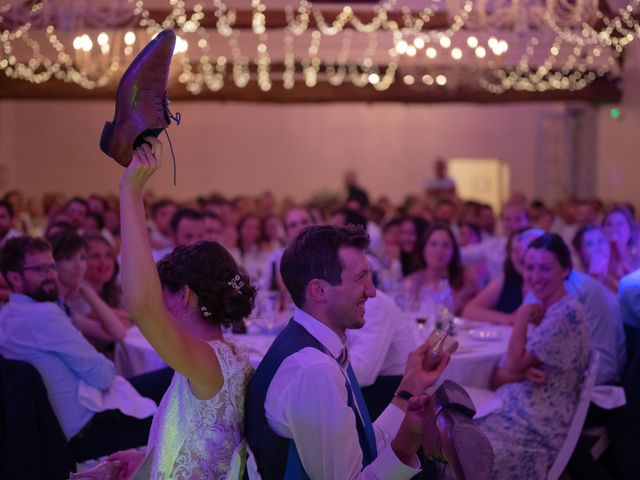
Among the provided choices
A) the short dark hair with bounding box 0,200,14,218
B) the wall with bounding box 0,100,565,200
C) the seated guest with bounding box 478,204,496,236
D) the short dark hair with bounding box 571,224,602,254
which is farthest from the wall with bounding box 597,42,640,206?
the short dark hair with bounding box 0,200,14,218

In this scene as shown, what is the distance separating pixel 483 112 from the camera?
18266mm

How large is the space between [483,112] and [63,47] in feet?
29.2

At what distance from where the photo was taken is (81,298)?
4879 mm

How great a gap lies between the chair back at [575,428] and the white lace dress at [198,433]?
1.77 meters

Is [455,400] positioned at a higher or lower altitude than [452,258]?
higher

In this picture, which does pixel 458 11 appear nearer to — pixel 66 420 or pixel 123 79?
pixel 66 420

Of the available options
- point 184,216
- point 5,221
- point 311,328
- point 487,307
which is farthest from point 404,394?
point 5,221

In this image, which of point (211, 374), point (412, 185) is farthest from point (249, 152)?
point (211, 374)

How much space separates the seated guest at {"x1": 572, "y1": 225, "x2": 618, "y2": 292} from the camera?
5684 millimetres

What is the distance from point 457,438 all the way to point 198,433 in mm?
595

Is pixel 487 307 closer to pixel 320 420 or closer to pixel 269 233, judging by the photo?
pixel 269 233

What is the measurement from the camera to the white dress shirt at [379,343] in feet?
11.2

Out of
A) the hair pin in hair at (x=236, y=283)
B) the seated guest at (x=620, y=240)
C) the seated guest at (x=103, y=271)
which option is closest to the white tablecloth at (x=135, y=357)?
the seated guest at (x=103, y=271)

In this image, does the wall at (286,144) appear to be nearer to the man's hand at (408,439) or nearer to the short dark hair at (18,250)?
the short dark hair at (18,250)
